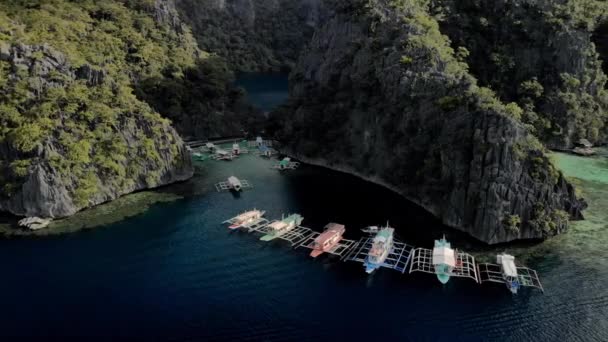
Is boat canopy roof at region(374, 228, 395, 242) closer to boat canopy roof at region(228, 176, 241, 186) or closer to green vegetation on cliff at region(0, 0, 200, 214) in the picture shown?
boat canopy roof at region(228, 176, 241, 186)

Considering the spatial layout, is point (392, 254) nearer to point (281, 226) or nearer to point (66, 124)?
point (281, 226)

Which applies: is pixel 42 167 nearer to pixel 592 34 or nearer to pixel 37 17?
pixel 37 17

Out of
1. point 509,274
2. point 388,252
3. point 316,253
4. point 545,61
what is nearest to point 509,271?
point 509,274

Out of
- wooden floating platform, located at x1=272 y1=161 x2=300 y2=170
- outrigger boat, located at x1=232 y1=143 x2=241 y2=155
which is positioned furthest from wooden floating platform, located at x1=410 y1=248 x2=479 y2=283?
outrigger boat, located at x1=232 y1=143 x2=241 y2=155

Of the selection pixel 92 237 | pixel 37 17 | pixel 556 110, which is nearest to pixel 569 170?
pixel 556 110

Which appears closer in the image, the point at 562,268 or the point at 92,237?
the point at 562,268

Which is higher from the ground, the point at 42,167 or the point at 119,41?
the point at 119,41

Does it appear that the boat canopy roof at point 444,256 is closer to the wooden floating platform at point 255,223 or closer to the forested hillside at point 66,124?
the wooden floating platform at point 255,223
